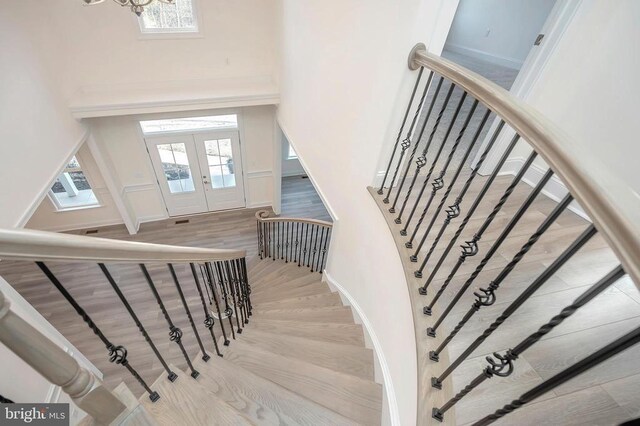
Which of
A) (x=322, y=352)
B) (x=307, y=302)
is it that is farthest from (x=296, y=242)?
(x=322, y=352)

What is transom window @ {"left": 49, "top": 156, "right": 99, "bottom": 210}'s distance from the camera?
5.09m

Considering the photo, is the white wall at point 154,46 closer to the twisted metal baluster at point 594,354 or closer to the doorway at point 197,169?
→ the doorway at point 197,169

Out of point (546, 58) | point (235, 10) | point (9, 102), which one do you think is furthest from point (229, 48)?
point (546, 58)

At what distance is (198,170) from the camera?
19.1 ft

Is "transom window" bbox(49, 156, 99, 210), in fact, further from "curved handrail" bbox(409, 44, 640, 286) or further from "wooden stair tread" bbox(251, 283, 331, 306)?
"curved handrail" bbox(409, 44, 640, 286)

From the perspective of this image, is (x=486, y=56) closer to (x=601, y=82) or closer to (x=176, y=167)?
(x=601, y=82)

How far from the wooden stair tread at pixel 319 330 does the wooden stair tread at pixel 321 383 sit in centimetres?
45

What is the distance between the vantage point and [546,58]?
1990 mm

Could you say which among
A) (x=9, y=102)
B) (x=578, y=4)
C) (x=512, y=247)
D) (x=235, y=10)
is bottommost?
(x=9, y=102)

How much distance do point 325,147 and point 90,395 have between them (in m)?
2.66

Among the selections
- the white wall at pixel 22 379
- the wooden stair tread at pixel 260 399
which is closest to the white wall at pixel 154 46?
the white wall at pixel 22 379

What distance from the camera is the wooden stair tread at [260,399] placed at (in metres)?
1.59

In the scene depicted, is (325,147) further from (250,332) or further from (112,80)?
(112,80)

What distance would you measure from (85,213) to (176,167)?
6.11 ft
